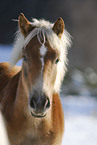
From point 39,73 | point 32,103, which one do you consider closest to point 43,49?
point 39,73

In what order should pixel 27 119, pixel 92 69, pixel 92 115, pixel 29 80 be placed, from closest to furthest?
pixel 29 80 → pixel 27 119 → pixel 92 115 → pixel 92 69

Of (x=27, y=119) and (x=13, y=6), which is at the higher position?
(x=13, y=6)

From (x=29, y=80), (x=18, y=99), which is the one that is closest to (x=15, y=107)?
(x=18, y=99)

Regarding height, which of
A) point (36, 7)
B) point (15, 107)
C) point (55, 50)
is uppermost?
point (36, 7)

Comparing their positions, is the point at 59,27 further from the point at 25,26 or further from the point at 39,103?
the point at 39,103

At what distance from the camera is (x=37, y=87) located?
5.58ft

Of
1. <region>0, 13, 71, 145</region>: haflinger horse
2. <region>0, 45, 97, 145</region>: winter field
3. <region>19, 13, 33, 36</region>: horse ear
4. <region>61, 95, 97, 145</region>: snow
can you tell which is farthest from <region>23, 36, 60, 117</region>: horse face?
<region>61, 95, 97, 145</region>: snow

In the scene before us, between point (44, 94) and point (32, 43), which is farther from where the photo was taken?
point (32, 43)

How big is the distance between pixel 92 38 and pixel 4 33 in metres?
6.31

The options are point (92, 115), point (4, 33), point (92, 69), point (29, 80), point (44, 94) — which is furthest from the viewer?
point (92, 69)

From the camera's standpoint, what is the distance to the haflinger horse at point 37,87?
1749 mm

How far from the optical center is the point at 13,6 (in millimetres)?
10289

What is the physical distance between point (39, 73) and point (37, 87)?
0.14 meters

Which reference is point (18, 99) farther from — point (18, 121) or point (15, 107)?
point (18, 121)
